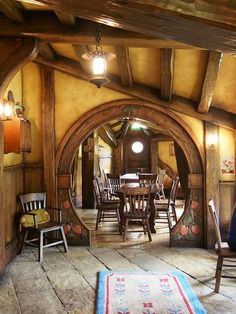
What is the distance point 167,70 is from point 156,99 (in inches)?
37.3

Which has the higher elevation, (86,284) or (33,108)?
(33,108)

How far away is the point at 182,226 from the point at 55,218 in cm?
199

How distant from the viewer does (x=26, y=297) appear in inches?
125

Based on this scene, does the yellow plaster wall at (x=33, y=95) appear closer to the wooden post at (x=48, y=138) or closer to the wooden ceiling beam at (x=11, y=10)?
the wooden post at (x=48, y=138)

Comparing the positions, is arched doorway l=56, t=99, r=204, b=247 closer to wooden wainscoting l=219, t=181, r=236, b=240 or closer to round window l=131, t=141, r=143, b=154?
wooden wainscoting l=219, t=181, r=236, b=240

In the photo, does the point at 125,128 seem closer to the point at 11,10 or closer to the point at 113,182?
the point at 113,182

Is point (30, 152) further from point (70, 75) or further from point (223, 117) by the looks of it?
point (223, 117)

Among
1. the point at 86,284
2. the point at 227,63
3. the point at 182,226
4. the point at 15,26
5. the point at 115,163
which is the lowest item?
the point at 86,284

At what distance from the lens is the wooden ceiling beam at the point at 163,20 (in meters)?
1.25

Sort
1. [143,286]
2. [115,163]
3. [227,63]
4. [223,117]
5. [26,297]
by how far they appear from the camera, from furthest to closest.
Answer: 1. [115,163]
2. [223,117]
3. [227,63]
4. [143,286]
5. [26,297]

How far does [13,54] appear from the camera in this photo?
3562 millimetres

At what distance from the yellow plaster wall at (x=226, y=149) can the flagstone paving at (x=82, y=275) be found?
1183mm

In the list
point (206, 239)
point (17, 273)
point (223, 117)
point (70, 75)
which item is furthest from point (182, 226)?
point (70, 75)

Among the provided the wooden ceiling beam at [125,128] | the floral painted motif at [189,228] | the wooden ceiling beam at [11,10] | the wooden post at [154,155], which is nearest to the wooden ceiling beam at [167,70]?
the wooden ceiling beam at [11,10]
